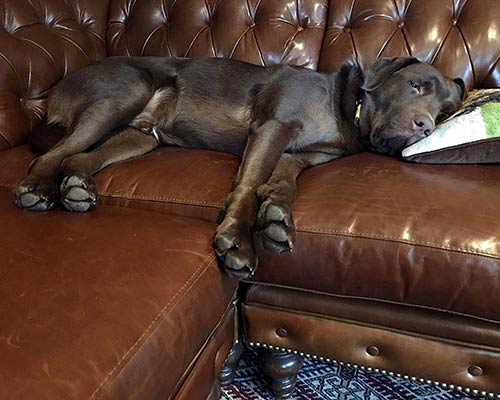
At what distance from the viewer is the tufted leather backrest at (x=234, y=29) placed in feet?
6.82

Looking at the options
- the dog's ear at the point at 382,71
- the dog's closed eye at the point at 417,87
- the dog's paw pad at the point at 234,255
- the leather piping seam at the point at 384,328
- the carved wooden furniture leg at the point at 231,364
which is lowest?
the carved wooden furniture leg at the point at 231,364

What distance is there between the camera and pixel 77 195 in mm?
1369

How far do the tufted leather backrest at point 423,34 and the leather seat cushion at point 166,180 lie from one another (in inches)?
26.4

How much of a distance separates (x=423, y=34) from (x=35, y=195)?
4.57ft

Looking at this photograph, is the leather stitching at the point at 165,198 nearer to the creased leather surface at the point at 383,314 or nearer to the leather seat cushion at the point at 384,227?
the leather seat cushion at the point at 384,227

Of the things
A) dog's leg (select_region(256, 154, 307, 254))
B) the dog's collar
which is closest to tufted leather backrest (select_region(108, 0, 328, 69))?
the dog's collar

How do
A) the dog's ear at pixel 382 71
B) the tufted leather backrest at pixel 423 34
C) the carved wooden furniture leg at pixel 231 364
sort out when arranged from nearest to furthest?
the carved wooden furniture leg at pixel 231 364 → the dog's ear at pixel 382 71 → the tufted leather backrest at pixel 423 34

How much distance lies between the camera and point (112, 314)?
0.91m

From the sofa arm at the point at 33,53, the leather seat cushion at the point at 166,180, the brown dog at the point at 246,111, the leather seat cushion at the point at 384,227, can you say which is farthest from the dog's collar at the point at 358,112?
the sofa arm at the point at 33,53

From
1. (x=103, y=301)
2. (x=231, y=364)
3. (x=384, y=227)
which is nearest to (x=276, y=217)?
(x=384, y=227)

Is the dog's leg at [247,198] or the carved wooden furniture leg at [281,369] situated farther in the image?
the carved wooden furniture leg at [281,369]

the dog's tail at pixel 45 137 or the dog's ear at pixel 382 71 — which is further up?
the dog's ear at pixel 382 71

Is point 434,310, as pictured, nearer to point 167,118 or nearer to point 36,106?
point 167,118

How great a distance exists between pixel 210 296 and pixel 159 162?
2.07 ft
